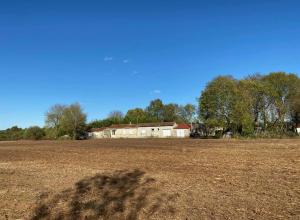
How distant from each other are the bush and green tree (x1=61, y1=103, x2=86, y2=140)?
328 inches

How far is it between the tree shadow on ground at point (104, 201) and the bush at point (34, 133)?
85603mm

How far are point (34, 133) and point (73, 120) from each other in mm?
12360

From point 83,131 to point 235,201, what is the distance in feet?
293

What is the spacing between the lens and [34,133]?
3561 inches

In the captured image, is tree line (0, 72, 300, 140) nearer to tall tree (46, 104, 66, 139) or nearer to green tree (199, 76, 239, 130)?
green tree (199, 76, 239, 130)

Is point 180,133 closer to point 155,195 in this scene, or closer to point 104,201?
point 155,195

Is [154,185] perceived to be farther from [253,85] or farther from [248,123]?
[253,85]

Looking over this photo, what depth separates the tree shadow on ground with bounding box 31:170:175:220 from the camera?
626 cm

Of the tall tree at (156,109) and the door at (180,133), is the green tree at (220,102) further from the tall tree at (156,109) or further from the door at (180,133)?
the tall tree at (156,109)

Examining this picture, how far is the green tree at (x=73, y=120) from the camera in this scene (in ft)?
285

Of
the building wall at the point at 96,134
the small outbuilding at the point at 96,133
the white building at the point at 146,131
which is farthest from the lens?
the building wall at the point at 96,134

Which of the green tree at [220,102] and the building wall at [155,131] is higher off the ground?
the green tree at [220,102]

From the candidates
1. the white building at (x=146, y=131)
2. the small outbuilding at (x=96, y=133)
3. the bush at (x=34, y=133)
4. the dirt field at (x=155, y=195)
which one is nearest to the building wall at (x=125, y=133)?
the white building at (x=146, y=131)

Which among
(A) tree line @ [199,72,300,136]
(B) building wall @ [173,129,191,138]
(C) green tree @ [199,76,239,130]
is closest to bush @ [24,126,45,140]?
(B) building wall @ [173,129,191,138]
